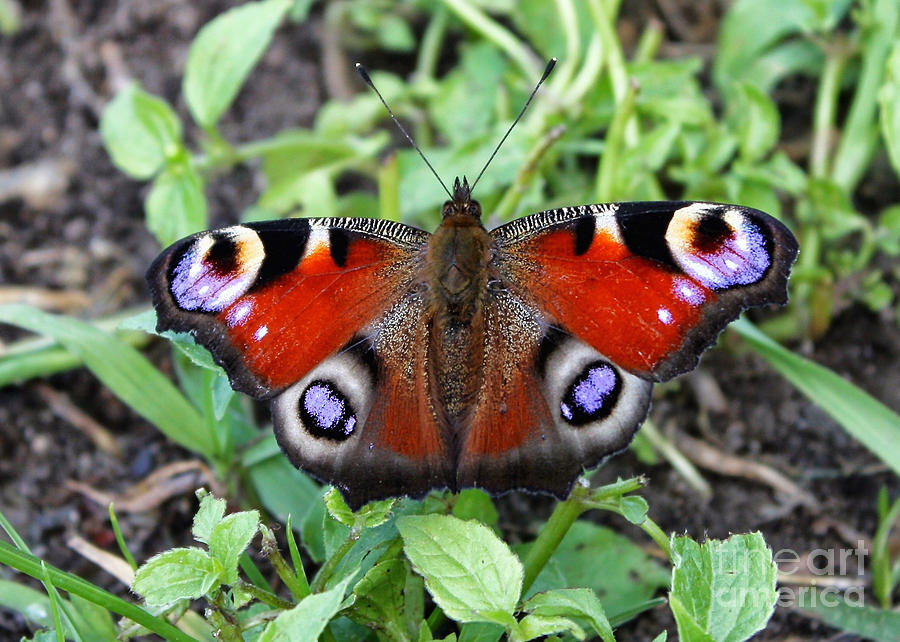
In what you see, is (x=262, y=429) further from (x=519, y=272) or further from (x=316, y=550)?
(x=519, y=272)

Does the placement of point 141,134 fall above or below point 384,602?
above

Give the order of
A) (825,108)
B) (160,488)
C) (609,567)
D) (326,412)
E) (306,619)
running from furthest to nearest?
(825,108) → (160,488) → (609,567) → (326,412) → (306,619)

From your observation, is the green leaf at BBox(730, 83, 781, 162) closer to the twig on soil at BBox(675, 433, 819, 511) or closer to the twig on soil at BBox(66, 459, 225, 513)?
the twig on soil at BBox(675, 433, 819, 511)

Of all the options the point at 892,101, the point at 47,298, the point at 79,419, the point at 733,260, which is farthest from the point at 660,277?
the point at 47,298

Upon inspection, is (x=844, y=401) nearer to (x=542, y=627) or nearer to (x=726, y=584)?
(x=726, y=584)

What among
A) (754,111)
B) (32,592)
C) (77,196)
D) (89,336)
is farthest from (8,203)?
(754,111)

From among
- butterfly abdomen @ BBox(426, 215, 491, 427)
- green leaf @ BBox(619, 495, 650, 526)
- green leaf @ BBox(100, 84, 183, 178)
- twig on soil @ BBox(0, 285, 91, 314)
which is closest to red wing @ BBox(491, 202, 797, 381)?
butterfly abdomen @ BBox(426, 215, 491, 427)

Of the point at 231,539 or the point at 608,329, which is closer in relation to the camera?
the point at 231,539
